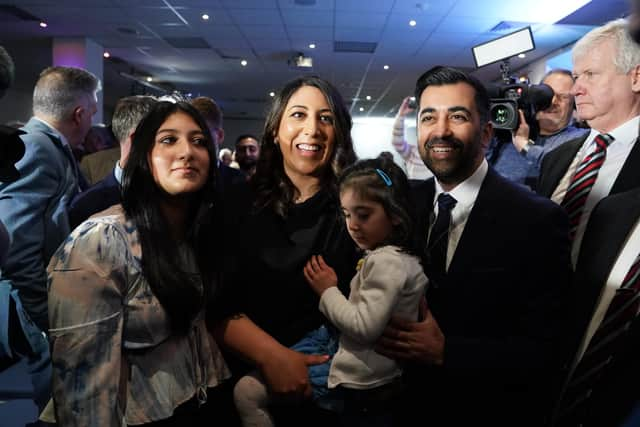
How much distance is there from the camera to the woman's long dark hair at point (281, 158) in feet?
5.50

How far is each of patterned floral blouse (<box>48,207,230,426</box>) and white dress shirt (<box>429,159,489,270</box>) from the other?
0.89 metres

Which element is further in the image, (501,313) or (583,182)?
(583,182)

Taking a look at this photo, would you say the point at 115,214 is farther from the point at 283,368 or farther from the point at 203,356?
the point at 283,368

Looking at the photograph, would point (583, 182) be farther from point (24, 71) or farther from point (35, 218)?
point (24, 71)

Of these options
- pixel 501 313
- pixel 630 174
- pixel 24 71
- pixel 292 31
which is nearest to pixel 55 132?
pixel 501 313

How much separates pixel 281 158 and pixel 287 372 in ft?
2.62

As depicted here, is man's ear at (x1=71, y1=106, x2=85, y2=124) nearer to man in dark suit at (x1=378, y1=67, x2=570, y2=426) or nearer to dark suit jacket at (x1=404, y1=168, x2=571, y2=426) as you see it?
man in dark suit at (x1=378, y1=67, x2=570, y2=426)

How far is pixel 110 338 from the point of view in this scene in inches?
51.7

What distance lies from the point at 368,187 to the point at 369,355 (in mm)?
497

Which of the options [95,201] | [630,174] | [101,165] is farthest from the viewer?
[101,165]

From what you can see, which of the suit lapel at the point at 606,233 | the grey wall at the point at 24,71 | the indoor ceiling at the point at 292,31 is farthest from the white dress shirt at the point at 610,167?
the grey wall at the point at 24,71

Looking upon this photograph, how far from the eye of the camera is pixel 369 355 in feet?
4.56

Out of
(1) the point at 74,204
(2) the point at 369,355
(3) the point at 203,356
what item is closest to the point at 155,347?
(3) the point at 203,356

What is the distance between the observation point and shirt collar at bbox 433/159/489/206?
1.49 meters
